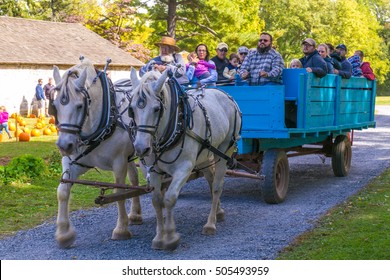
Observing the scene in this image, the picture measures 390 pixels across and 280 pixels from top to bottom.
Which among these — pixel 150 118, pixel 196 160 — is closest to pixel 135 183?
pixel 196 160

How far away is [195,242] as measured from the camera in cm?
705

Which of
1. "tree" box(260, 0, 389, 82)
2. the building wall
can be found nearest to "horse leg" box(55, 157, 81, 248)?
the building wall

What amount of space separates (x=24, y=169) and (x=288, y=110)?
16.1 ft

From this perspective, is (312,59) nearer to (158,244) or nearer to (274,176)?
(274,176)

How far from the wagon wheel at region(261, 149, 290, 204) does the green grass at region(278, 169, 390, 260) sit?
0.94 metres

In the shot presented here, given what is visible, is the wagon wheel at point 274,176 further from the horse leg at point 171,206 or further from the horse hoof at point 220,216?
the horse leg at point 171,206

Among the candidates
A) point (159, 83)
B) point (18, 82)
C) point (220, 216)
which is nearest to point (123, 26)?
point (18, 82)

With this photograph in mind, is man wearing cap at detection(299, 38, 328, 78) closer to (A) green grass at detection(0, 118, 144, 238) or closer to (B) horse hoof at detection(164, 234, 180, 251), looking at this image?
(A) green grass at detection(0, 118, 144, 238)

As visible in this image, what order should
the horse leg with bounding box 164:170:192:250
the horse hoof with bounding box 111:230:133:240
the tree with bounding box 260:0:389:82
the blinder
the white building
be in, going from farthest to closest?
the tree with bounding box 260:0:389:82 → the white building → the horse hoof with bounding box 111:230:133:240 → the horse leg with bounding box 164:170:192:250 → the blinder

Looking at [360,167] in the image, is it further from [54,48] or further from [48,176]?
[54,48]

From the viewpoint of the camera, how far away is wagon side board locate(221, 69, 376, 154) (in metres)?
9.04

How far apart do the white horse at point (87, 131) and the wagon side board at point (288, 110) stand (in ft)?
8.44

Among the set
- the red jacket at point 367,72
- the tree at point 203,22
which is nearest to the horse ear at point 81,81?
the red jacket at point 367,72

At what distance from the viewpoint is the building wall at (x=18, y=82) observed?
30.8 meters
